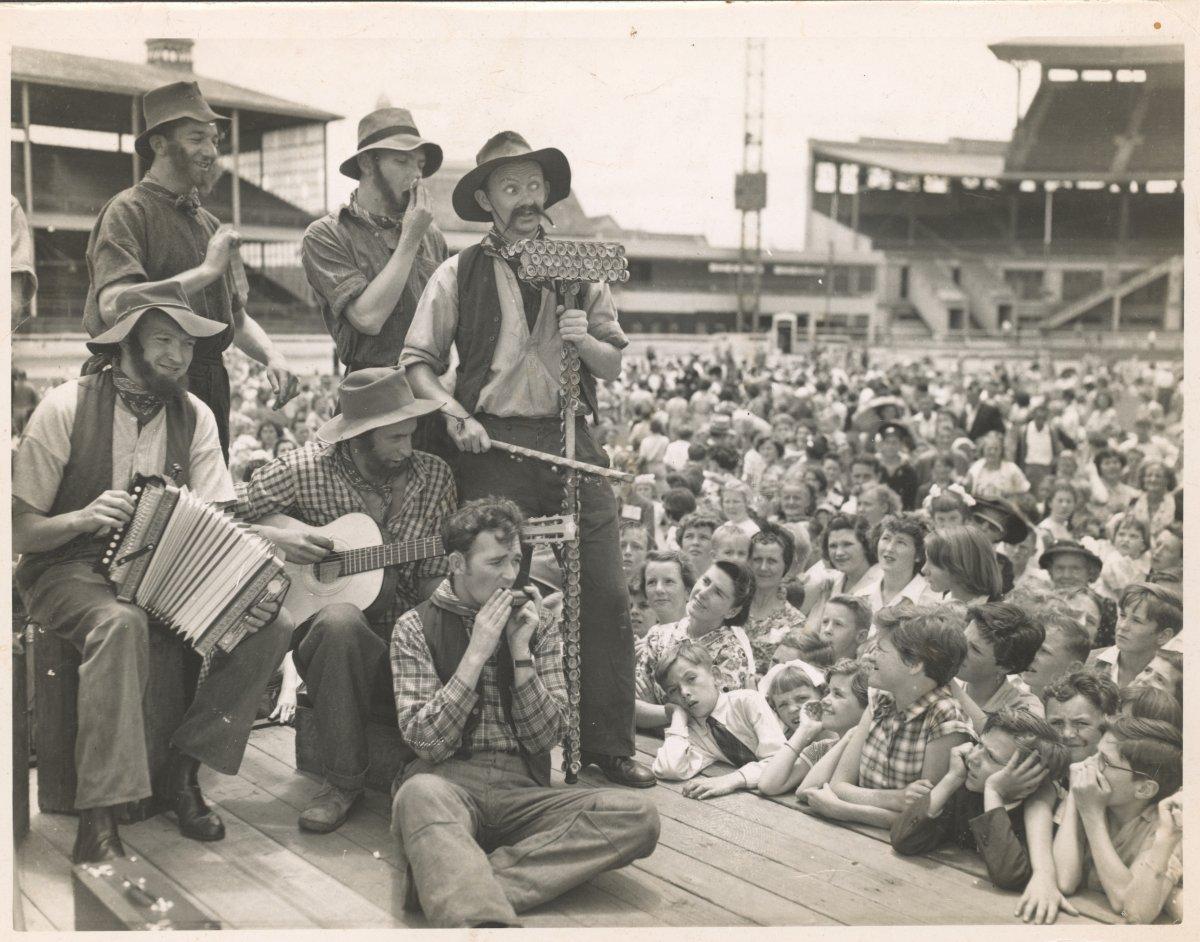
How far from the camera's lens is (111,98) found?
1141 inches

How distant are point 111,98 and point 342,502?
27.7 metres

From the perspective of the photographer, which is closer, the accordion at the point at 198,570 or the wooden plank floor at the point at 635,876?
the wooden plank floor at the point at 635,876

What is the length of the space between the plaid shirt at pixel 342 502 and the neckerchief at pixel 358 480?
0.01 m

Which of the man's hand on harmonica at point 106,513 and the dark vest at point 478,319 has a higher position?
the dark vest at point 478,319

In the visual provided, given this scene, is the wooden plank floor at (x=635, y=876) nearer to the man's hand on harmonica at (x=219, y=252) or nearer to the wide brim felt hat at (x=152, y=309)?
the wide brim felt hat at (x=152, y=309)

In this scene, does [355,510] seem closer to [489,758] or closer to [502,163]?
[489,758]

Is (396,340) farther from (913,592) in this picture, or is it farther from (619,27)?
(913,592)

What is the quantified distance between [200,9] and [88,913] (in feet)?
9.56

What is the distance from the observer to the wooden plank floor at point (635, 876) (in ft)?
12.1

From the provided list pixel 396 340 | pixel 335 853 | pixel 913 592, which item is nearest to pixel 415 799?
pixel 335 853

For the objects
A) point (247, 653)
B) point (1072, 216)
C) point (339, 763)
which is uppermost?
point (1072, 216)

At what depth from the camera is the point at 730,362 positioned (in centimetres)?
3231

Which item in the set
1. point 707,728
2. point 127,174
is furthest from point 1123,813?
point 127,174

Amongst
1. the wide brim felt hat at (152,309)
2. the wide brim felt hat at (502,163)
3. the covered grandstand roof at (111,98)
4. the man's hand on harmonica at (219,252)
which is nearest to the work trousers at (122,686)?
the wide brim felt hat at (152,309)
